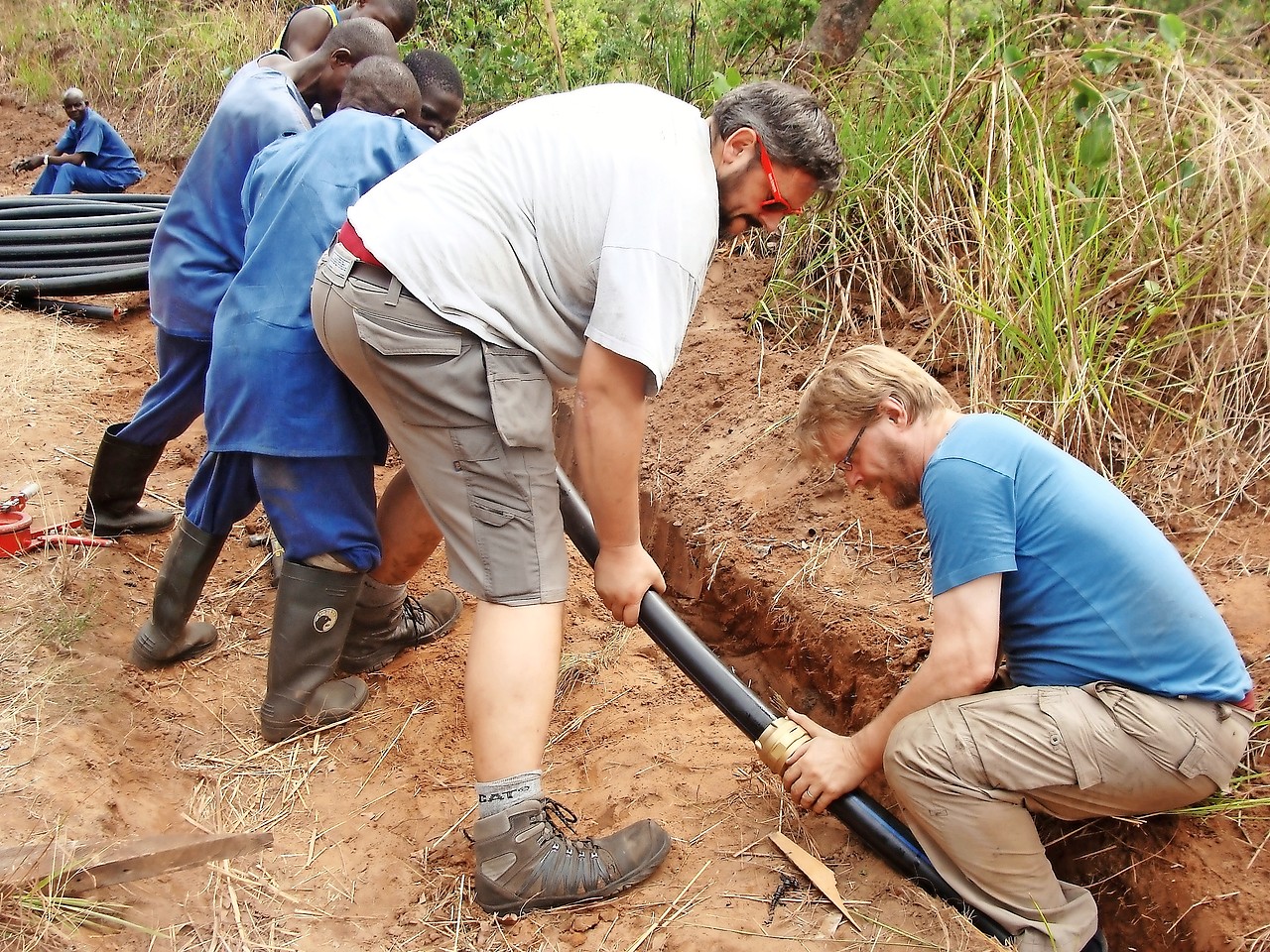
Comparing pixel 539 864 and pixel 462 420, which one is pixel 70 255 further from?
pixel 539 864

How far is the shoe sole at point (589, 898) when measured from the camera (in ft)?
7.31

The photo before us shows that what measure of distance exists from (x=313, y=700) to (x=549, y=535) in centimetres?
115

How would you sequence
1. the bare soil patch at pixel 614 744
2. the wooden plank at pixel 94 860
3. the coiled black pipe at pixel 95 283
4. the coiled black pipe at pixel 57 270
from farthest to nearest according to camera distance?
the coiled black pipe at pixel 57 270, the coiled black pipe at pixel 95 283, the bare soil patch at pixel 614 744, the wooden plank at pixel 94 860

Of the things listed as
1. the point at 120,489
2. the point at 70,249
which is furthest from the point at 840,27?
the point at 70,249

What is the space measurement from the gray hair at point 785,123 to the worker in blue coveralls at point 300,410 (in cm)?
93

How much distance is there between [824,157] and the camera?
2158 mm

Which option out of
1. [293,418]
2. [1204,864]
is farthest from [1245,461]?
[293,418]

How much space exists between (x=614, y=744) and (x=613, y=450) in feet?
3.93

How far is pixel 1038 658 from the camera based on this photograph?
7.29ft

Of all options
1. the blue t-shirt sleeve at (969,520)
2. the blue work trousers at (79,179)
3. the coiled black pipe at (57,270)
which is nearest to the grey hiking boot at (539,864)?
the blue t-shirt sleeve at (969,520)

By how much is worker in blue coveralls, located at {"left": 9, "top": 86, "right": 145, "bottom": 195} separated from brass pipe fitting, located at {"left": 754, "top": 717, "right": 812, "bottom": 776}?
760 centimetres

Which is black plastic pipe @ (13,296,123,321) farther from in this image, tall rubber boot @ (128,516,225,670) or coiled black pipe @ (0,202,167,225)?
tall rubber boot @ (128,516,225,670)

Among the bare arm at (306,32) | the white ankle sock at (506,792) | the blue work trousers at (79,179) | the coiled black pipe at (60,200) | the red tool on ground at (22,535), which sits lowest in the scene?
the blue work trousers at (79,179)

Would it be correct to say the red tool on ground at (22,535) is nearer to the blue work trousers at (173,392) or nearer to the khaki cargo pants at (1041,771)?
the blue work trousers at (173,392)
